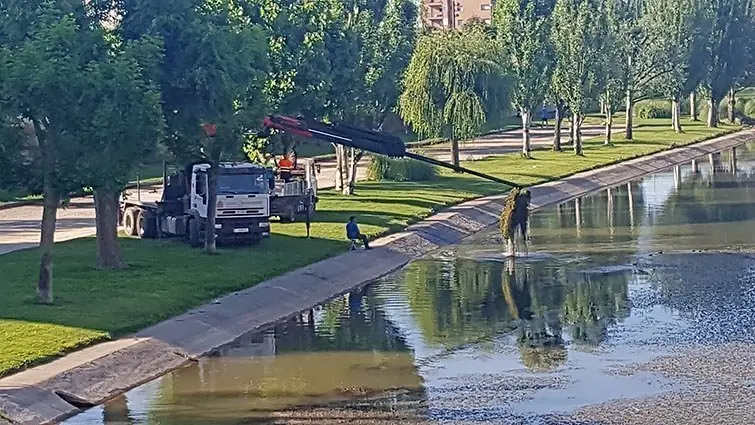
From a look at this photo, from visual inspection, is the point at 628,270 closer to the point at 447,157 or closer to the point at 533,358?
the point at 533,358

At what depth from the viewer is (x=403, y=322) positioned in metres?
29.5

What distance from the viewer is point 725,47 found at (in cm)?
10556

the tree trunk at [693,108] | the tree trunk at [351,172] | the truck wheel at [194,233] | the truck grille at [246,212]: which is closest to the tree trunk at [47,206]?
the truck grille at [246,212]

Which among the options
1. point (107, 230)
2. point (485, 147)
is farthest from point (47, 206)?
point (485, 147)

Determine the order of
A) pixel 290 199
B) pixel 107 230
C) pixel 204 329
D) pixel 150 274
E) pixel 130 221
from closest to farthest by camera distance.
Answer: pixel 204 329 → pixel 150 274 → pixel 107 230 → pixel 130 221 → pixel 290 199

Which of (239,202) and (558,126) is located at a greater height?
(558,126)

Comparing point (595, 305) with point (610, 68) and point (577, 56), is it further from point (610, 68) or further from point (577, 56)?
point (610, 68)

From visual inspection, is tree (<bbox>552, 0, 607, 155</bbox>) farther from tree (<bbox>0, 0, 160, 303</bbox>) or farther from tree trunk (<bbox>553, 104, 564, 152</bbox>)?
tree (<bbox>0, 0, 160, 303</bbox>)

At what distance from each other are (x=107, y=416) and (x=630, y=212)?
1403 inches

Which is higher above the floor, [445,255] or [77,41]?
[77,41]

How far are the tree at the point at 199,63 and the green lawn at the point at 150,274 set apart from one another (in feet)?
10.8

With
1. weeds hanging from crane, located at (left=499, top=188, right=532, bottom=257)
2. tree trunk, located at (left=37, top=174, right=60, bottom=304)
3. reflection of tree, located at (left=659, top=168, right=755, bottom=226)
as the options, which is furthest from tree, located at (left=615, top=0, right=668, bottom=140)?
tree trunk, located at (left=37, top=174, right=60, bottom=304)

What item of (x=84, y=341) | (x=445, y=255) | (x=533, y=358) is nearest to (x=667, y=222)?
(x=445, y=255)

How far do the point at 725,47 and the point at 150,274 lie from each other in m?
80.3
